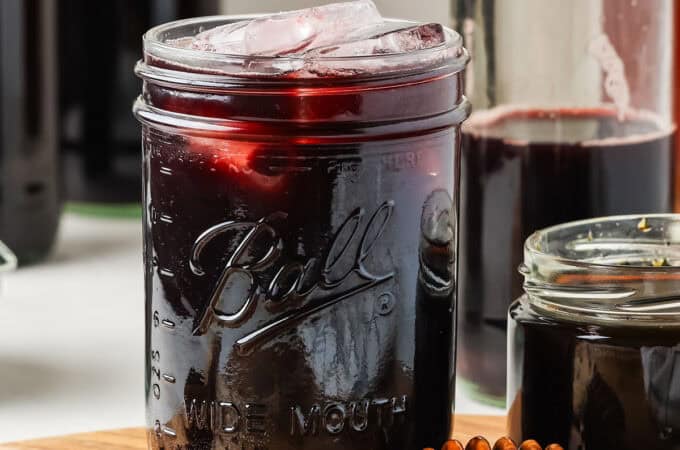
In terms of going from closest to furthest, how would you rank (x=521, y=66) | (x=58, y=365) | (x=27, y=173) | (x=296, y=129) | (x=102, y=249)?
(x=296, y=129)
(x=521, y=66)
(x=58, y=365)
(x=27, y=173)
(x=102, y=249)

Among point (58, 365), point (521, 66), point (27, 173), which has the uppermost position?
point (521, 66)

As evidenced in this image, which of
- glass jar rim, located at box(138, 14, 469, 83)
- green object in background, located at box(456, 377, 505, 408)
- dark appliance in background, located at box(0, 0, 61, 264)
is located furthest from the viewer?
dark appliance in background, located at box(0, 0, 61, 264)

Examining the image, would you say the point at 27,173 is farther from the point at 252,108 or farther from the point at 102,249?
the point at 252,108

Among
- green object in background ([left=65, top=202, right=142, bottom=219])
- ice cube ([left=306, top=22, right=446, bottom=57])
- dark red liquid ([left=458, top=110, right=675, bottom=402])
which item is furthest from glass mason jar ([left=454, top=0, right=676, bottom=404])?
green object in background ([left=65, top=202, right=142, bottom=219])

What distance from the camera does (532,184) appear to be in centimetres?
89

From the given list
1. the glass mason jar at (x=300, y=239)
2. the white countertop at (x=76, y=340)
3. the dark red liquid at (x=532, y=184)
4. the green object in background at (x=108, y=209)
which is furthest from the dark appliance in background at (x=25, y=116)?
the glass mason jar at (x=300, y=239)

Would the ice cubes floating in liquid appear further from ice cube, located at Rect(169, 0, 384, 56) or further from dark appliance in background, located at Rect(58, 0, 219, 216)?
dark appliance in background, located at Rect(58, 0, 219, 216)

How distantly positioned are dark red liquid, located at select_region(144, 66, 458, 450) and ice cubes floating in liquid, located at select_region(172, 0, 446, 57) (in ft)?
0.08

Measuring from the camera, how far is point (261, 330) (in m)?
0.64

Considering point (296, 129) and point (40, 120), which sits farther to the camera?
point (40, 120)

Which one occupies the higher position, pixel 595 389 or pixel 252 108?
pixel 252 108

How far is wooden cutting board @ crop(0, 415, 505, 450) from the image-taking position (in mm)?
787

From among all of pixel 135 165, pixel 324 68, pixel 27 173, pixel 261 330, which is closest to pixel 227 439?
pixel 261 330

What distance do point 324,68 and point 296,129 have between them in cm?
3
